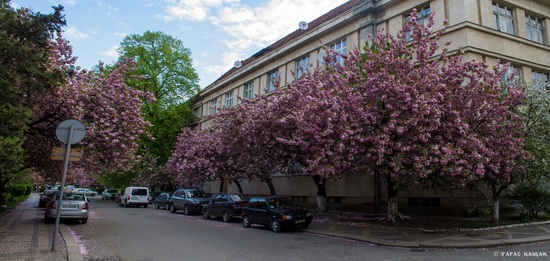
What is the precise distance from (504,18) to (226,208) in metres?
19.5

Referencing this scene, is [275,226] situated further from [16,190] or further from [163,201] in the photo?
[16,190]

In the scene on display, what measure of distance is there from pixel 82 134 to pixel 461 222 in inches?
595

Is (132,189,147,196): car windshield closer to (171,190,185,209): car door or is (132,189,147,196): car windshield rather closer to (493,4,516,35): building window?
(171,190,185,209): car door

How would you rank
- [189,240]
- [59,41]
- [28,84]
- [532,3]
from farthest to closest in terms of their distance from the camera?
[532,3], [59,41], [189,240], [28,84]

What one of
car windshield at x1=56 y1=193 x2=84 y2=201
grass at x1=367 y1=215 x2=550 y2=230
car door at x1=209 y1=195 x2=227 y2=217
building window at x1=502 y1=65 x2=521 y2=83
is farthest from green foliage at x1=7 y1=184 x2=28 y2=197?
building window at x1=502 y1=65 x2=521 y2=83

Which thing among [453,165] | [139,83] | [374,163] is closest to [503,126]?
[453,165]

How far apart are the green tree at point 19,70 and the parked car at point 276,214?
29.3ft

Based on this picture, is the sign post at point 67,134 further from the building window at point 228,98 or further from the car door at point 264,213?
the building window at point 228,98

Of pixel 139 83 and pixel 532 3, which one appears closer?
pixel 532 3

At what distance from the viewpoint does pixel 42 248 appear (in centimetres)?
930

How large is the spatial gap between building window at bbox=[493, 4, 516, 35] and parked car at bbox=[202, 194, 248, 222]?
57.8ft

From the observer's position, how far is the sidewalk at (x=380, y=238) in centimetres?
885

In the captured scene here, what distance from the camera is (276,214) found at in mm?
14492

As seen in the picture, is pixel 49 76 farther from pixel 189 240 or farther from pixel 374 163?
pixel 374 163
